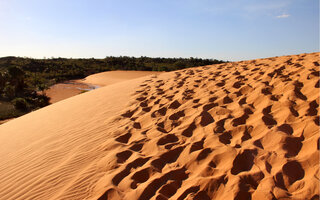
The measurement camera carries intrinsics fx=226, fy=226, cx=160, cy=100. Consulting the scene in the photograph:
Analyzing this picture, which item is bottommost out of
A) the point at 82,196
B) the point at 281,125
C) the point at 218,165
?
the point at 82,196

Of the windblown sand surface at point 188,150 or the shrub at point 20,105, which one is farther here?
the shrub at point 20,105

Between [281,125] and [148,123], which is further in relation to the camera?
[148,123]

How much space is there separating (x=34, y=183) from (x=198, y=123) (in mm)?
2477

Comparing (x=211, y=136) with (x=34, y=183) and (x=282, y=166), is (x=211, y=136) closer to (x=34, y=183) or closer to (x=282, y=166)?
(x=282, y=166)

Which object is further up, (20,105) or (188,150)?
(188,150)

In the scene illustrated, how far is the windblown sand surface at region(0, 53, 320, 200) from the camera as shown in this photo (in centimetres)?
230

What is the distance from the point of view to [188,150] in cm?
296

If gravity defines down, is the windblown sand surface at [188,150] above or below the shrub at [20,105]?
above

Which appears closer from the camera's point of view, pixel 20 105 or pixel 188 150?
pixel 188 150

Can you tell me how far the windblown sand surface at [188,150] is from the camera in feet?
7.56

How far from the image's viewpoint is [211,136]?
3.17 meters

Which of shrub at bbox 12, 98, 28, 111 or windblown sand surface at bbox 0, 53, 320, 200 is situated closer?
windblown sand surface at bbox 0, 53, 320, 200

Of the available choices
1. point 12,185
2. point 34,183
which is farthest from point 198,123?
point 12,185

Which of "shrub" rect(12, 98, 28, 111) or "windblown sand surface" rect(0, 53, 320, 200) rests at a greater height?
"windblown sand surface" rect(0, 53, 320, 200)
